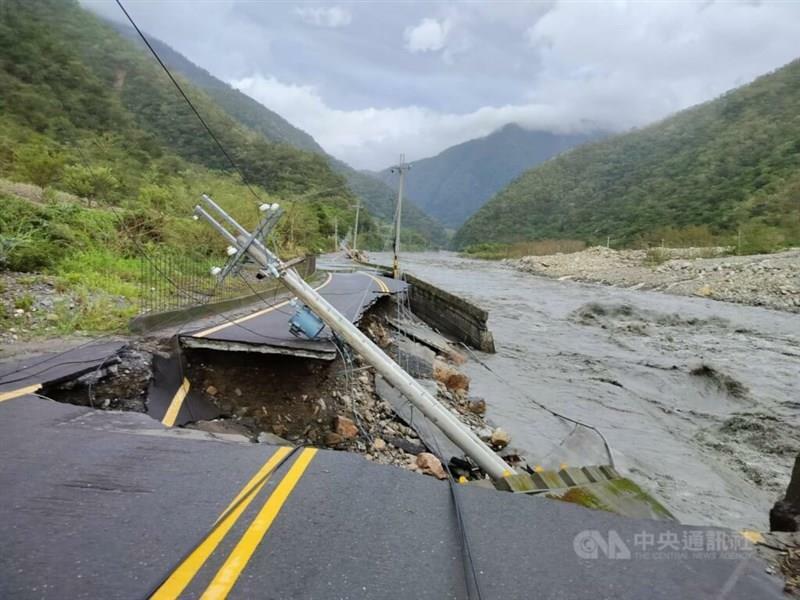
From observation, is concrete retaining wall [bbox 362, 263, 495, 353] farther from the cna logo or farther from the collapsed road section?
the cna logo

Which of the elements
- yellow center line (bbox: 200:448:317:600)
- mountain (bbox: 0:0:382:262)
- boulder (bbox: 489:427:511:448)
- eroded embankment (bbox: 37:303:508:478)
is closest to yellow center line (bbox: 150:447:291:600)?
yellow center line (bbox: 200:448:317:600)

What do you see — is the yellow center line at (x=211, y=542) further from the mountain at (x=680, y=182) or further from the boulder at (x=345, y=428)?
the mountain at (x=680, y=182)

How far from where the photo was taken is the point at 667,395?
12.3 meters

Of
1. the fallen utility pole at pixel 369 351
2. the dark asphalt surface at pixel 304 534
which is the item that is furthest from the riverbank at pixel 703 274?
the dark asphalt surface at pixel 304 534

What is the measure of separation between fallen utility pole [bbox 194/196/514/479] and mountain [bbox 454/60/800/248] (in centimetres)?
4389

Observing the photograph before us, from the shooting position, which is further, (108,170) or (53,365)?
(108,170)

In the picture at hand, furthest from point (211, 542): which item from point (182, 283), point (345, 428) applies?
point (182, 283)

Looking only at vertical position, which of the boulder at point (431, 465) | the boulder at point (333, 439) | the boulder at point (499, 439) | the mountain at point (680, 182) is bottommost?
the boulder at point (499, 439)

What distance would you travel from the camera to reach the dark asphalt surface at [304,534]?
282 cm

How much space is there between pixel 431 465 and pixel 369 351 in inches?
66.0

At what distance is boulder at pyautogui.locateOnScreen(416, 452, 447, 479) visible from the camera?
6.20 meters

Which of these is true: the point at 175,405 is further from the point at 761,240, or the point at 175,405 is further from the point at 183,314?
the point at 761,240

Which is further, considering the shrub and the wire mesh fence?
the shrub

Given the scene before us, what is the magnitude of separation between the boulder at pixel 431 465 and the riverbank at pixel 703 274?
2416 centimetres
